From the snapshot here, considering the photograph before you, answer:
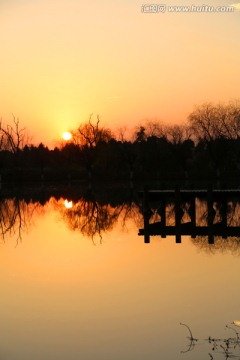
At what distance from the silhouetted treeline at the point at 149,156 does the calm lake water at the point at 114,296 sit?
6082 centimetres

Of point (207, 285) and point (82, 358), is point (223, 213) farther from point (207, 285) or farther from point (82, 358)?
point (82, 358)

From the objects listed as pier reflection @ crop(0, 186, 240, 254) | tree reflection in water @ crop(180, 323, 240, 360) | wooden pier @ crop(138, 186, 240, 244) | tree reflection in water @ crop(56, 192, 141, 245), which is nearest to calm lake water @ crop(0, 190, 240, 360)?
tree reflection in water @ crop(180, 323, 240, 360)

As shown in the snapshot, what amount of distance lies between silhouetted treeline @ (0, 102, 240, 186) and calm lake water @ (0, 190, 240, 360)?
6082 cm

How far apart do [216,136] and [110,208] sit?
64.1 m

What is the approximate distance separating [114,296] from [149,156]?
8371cm

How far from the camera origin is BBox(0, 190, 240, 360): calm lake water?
14.4 m

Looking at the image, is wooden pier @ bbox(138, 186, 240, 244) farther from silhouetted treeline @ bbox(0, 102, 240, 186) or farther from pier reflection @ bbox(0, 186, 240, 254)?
silhouetted treeline @ bbox(0, 102, 240, 186)

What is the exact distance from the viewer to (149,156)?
103 m

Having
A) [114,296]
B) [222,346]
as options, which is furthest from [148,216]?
[222,346]

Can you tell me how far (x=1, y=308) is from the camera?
18.3 m

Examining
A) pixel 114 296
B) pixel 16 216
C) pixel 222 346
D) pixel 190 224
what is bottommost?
pixel 222 346

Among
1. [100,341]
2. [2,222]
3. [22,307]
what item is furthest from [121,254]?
[2,222]

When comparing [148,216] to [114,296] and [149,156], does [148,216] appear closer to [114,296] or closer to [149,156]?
[114,296]

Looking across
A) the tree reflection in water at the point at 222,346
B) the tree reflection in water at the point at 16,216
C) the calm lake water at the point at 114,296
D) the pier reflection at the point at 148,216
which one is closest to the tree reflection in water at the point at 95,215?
the pier reflection at the point at 148,216
